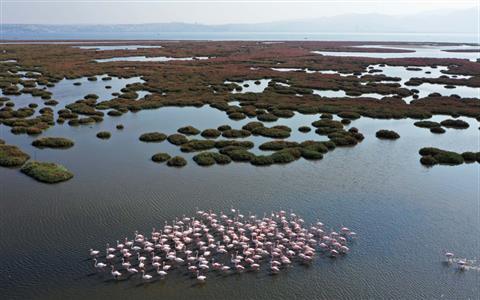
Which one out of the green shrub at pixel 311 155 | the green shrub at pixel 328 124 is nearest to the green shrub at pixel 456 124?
the green shrub at pixel 328 124

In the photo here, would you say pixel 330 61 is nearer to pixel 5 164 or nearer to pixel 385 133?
pixel 385 133

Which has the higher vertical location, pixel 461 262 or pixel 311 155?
pixel 311 155

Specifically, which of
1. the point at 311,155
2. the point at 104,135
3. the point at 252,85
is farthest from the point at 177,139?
the point at 252,85

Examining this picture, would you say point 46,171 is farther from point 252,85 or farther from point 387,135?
point 252,85

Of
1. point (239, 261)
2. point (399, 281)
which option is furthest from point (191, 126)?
point (399, 281)

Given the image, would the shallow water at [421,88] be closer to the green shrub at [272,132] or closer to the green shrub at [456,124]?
the green shrub at [456,124]

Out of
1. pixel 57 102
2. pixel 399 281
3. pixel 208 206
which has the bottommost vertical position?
pixel 399 281
